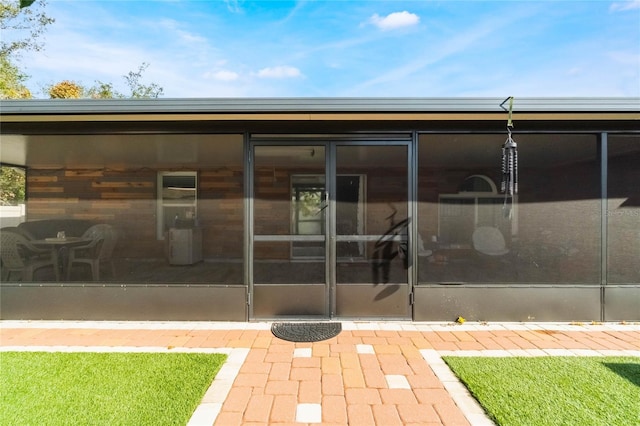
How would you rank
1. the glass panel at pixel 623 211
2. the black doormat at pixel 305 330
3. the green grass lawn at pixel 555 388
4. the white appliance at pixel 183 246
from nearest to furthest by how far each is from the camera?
the green grass lawn at pixel 555 388 < the black doormat at pixel 305 330 < the glass panel at pixel 623 211 < the white appliance at pixel 183 246

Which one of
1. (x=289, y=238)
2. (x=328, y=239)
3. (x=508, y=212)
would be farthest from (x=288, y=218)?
(x=508, y=212)

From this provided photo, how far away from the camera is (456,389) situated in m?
2.34

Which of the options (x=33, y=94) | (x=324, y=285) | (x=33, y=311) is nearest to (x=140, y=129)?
(x=33, y=311)

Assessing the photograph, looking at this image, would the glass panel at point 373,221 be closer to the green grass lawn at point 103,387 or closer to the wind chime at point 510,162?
the wind chime at point 510,162

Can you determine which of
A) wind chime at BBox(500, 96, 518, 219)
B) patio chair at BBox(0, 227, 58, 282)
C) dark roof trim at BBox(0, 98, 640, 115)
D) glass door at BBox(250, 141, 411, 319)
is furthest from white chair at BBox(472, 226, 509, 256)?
patio chair at BBox(0, 227, 58, 282)

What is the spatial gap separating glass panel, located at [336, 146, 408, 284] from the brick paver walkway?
0.58 meters

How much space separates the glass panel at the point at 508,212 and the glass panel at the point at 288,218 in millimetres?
1149

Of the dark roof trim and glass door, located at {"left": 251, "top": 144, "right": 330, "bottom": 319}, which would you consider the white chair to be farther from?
glass door, located at {"left": 251, "top": 144, "right": 330, "bottom": 319}

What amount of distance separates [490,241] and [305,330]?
2252mm

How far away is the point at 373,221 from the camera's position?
12.0ft

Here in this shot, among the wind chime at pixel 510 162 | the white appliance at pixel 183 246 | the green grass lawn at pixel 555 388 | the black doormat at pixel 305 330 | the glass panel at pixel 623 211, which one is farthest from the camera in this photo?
the white appliance at pixel 183 246

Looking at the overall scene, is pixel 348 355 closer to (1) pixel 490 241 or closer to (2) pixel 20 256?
(1) pixel 490 241

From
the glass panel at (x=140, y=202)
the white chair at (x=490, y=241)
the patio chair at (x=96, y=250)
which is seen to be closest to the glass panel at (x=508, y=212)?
the white chair at (x=490, y=241)

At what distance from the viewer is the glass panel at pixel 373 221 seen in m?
3.64
